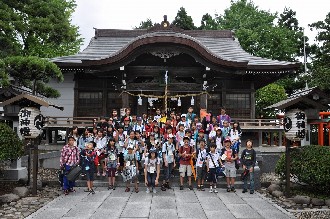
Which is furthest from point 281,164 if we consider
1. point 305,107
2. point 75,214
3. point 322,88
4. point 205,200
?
point 75,214

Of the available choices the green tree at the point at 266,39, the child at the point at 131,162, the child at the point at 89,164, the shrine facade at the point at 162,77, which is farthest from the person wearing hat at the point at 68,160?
the green tree at the point at 266,39

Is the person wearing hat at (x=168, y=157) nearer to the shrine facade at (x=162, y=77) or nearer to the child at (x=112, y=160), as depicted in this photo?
the child at (x=112, y=160)

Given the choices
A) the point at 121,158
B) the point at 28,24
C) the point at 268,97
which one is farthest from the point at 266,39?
the point at 121,158

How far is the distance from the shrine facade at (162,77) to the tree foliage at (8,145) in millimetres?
7351

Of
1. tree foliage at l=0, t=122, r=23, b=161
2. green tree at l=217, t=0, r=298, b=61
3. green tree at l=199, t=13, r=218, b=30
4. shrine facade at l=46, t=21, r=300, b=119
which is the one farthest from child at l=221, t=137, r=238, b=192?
green tree at l=199, t=13, r=218, b=30

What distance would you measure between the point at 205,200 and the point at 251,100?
10.4 metres

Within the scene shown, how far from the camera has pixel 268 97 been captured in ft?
82.3

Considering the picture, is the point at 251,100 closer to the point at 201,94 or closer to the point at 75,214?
the point at 201,94

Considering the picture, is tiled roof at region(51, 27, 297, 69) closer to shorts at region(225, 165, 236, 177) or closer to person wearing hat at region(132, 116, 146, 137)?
person wearing hat at region(132, 116, 146, 137)

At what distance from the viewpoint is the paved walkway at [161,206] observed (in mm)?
7707

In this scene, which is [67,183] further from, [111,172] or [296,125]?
[296,125]

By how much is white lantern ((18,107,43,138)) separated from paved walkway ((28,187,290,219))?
2.15 metres

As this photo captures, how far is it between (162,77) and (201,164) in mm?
8295

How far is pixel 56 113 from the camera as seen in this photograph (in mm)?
18984
